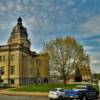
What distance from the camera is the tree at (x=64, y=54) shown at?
64.1 meters

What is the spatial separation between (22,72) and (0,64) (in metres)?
8.36

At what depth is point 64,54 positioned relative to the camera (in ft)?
211

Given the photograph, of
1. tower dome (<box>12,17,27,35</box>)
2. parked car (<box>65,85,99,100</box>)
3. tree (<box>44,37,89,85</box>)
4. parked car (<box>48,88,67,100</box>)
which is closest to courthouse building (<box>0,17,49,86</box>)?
tower dome (<box>12,17,27,35</box>)

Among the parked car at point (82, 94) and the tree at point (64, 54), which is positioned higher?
the tree at point (64, 54)

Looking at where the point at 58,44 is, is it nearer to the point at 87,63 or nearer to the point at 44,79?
the point at 87,63

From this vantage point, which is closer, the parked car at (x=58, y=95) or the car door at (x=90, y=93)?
the car door at (x=90, y=93)

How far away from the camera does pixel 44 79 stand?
4291 inches

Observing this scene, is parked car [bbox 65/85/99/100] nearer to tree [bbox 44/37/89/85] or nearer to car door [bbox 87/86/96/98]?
car door [bbox 87/86/96/98]

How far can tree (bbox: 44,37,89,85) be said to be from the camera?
64.1 m

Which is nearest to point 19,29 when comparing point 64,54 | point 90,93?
point 64,54

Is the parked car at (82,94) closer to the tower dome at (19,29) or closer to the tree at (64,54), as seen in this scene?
the tree at (64,54)

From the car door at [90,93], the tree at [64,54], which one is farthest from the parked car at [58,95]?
the tree at [64,54]

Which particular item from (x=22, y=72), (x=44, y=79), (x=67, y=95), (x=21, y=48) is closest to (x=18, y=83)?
(x=22, y=72)

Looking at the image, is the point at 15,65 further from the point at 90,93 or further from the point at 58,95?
the point at 90,93
